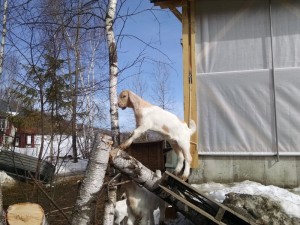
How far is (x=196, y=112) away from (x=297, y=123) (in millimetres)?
1829

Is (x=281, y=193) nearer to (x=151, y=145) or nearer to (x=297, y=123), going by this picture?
(x=297, y=123)

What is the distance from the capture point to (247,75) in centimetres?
702

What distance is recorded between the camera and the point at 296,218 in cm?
490

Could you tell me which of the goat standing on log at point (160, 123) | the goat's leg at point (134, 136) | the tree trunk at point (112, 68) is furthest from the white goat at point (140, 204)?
the tree trunk at point (112, 68)

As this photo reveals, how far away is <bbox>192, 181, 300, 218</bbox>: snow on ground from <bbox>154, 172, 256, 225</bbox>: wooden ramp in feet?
2.79

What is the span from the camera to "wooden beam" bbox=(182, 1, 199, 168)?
7.15 metres

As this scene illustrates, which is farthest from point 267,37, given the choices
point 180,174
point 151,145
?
point 151,145

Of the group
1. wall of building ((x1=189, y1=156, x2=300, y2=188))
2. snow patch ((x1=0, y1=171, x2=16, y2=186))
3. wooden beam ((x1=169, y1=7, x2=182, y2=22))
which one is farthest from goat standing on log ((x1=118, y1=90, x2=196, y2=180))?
snow patch ((x1=0, y1=171, x2=16, y2=186))

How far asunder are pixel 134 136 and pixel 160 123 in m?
0.46

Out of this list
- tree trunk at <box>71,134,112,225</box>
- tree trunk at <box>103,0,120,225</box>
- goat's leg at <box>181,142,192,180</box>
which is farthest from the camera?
tree trunk at <box>103,0,120,225</box>

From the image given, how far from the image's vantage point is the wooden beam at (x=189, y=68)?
7.15 metres

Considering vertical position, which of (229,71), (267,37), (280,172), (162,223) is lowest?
(162,223)

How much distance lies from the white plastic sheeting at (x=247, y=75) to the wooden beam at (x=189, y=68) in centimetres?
11

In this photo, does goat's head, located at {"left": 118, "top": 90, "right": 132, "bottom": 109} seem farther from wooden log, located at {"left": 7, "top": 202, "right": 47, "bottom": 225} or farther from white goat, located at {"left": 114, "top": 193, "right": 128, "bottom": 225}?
wooden log, located at {"left": 7, "top": 202, "right": 47, "bottom": 225}
